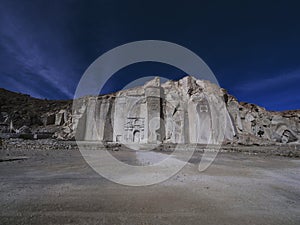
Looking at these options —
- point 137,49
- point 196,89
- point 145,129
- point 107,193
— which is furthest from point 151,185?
point 196,89

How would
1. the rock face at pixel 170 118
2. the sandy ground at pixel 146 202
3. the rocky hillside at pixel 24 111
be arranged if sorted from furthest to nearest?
the rocky hillside at pixel 24 111 → the rock face at pixel 170 118 → the sandy ground at pixel 146 202

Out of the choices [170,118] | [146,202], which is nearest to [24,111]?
[170,118]

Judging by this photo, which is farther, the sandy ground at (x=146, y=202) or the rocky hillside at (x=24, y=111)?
the rocky hillside at (x=24, y=111)

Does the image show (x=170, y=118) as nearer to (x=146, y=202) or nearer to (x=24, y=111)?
(x=146, y=202)

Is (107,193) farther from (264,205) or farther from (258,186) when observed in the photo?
(258,186)

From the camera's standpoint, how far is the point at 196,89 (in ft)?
102

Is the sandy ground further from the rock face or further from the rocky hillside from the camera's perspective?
the rocky hillside

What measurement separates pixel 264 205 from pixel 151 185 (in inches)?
104

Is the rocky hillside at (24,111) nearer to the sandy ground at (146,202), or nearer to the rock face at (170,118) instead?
the rock face at (170,118)

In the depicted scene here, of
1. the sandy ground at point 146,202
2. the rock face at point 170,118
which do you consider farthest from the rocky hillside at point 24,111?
the sandy ground at point 146,202

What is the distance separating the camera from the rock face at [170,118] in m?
29.0

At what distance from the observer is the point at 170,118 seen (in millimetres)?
31250

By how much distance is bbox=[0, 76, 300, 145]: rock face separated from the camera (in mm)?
28969

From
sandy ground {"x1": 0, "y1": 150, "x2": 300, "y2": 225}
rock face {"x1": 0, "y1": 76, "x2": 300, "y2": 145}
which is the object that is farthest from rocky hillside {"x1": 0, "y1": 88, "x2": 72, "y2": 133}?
sandy ground {"x1": 0, "y1": 150, "x2": 300, "y2": 225}
